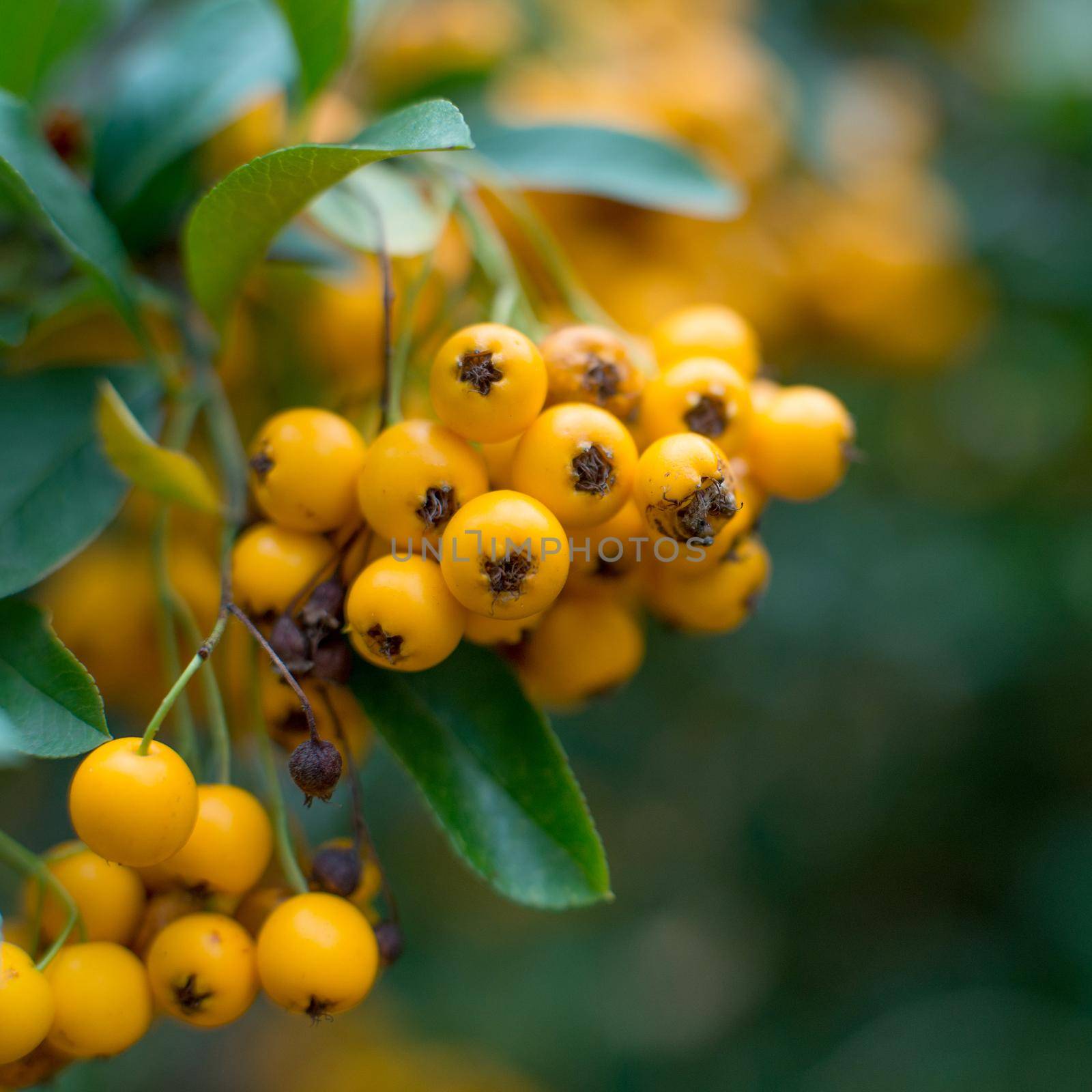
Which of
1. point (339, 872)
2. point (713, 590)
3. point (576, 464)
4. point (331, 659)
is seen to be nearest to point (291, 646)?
point (331, 659)

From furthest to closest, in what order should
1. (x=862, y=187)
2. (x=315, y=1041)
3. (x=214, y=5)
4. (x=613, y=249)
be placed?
(x=315, y=1041) < (x=862, y=187) < (x=613, y=249) < (x=214, y=5)

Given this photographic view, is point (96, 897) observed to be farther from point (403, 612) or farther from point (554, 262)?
point (554, 262)

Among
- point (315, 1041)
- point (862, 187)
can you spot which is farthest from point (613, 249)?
point (315, 1041)

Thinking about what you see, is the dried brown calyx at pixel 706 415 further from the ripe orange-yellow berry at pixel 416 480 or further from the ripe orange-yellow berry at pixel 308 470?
the ripe orange-yellow berry at pixel 308 470

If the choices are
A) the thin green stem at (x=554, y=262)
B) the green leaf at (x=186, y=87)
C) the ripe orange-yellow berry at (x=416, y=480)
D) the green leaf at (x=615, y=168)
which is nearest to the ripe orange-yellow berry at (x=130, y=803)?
the ripe orange-yellow berry at (x=416, y=480)

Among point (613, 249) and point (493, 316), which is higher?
point (493, 316)

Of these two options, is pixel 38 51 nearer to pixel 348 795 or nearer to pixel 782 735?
pixel 348 795

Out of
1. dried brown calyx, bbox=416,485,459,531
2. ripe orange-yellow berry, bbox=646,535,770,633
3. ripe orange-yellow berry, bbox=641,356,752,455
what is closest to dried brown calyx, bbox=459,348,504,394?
dried brown calyx, bbox=416,485,459,531
